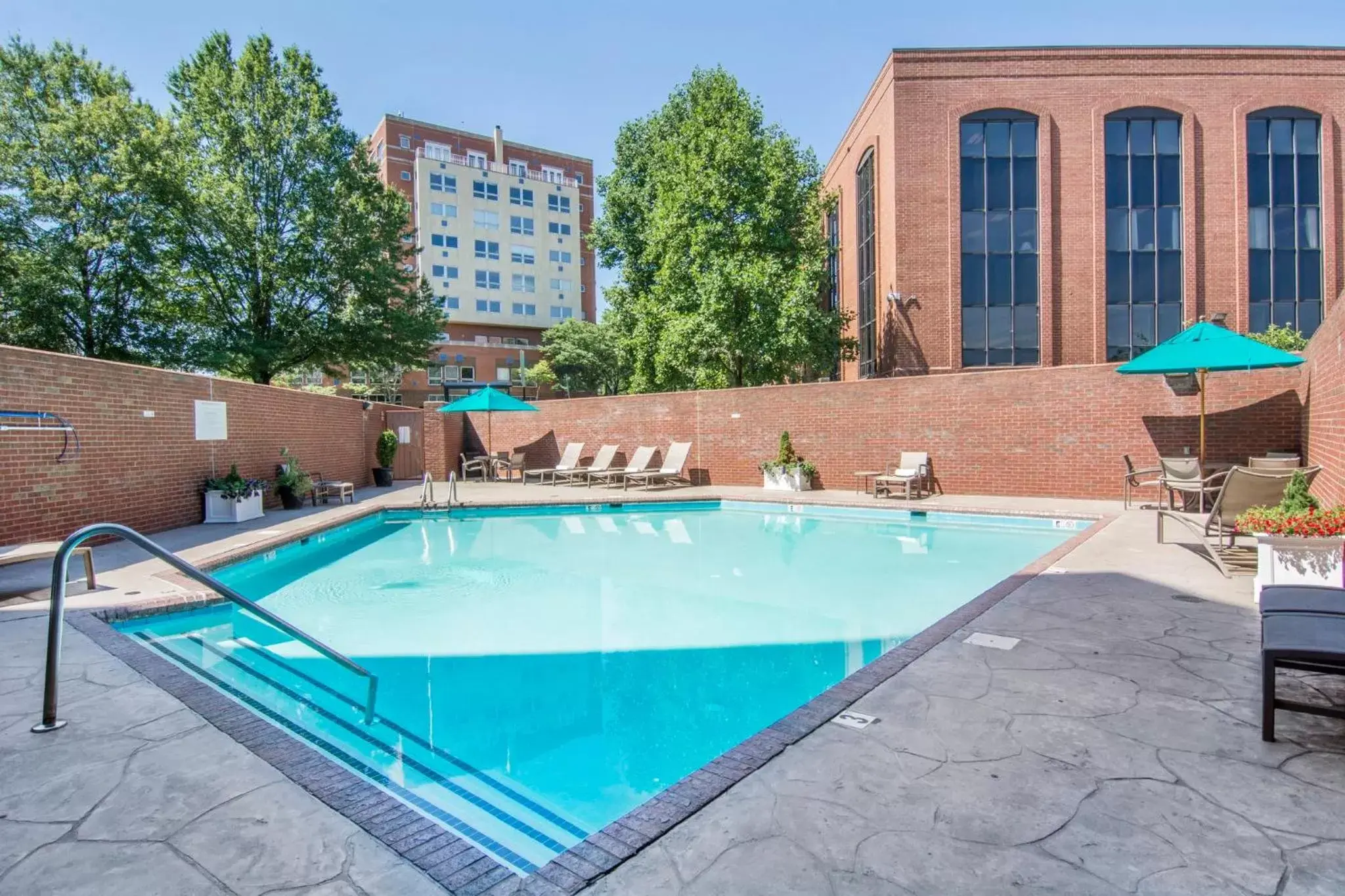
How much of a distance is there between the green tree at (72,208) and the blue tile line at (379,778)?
2168 cm

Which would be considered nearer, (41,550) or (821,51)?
(41,550)

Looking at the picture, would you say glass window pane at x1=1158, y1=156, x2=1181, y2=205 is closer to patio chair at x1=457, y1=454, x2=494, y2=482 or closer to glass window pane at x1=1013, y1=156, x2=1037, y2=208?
glass window pane at x1=1013, y1=156, x2=1037, y2=208

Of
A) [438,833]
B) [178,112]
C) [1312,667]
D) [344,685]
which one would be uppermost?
[178,112]

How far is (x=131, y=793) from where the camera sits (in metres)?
2.47

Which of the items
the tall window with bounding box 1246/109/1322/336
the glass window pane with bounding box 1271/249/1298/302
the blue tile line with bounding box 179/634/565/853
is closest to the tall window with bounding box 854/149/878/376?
the tall window with bounding box 1246/109/1322/336

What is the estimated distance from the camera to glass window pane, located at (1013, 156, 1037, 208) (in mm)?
19531

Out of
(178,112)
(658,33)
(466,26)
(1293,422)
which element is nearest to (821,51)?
(658,33)

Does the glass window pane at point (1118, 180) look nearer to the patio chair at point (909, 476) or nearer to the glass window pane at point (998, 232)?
the glass window pane at point (998, 232)

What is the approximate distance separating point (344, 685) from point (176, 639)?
5.61ft

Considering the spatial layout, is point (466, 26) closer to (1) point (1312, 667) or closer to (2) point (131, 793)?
(2) point (131, 793)

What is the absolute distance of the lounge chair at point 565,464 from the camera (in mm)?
16875

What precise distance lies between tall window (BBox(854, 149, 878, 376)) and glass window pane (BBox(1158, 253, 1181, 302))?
305 inches

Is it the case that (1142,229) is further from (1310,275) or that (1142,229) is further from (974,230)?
(1310,275)

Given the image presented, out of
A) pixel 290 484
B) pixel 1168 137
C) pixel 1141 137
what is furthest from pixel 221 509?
pixel 1168 137
